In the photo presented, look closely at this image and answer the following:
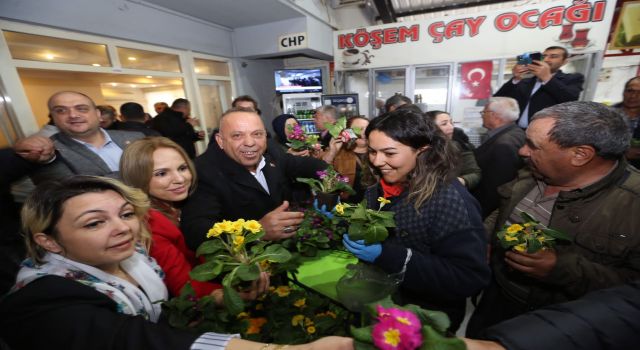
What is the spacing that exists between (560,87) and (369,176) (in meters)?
3.00

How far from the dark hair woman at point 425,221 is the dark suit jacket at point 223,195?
0.79 meters

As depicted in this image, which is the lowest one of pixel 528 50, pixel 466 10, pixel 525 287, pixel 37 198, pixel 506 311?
pixel 506 311

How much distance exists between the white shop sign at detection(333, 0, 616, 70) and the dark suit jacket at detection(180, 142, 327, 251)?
18.7 feet

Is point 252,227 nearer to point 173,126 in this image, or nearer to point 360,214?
point 360,214

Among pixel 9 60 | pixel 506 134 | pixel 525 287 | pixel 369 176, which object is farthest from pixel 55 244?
pixel 9 60

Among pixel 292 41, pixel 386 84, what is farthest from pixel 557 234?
pixel 292 41

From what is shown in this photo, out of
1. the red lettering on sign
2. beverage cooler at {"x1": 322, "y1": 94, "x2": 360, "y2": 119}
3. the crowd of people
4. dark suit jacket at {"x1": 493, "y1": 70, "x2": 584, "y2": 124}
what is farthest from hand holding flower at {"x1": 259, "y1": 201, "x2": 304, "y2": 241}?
the red lettering on sign

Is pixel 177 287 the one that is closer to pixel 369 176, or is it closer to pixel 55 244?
pixel 55 244

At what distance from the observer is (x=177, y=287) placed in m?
1.29

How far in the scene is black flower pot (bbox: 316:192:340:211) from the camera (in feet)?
5.05

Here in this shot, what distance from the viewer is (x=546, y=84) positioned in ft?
10.4

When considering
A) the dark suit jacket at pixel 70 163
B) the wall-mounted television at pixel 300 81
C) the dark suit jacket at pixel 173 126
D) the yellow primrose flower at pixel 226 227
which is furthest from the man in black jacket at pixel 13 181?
the wall-mounted television at pixel 300 81

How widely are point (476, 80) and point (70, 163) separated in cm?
697

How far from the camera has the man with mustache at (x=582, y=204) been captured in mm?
1147
